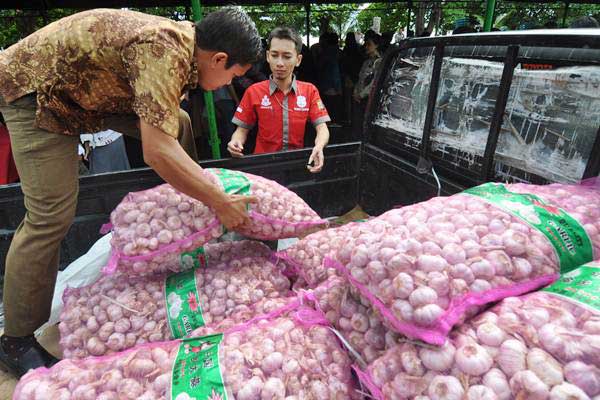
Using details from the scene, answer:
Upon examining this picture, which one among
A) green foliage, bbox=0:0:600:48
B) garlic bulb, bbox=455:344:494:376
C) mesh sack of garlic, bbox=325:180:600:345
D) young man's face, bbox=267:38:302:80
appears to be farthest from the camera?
green foliage, bbox=0:0:600:48

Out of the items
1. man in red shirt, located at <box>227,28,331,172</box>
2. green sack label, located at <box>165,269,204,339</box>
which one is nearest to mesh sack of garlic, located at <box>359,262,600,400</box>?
green sack label, located at <box>165,269,204,339</box>

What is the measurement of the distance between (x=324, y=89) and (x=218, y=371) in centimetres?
594

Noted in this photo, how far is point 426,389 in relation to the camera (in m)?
0.87

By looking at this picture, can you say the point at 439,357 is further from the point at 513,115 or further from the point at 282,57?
the point at 282,57

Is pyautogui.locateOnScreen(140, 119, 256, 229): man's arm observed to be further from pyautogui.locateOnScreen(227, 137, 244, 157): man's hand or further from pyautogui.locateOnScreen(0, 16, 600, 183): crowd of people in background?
pyautogui.locateOnScreen(0, 16, 600, 183): crowd of people in background

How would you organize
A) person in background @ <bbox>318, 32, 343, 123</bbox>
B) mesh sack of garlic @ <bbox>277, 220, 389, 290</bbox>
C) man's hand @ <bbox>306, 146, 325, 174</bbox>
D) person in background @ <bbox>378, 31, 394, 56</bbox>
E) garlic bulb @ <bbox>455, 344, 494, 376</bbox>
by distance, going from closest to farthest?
1. garlic bulb @ <bbox>455, 344, 494, 376</bbox>
2. mesh sack of garlic @ <bbox>277, 220, 389, 290</bbox>
3. man's hand @ <bbox>306, 146, 325, 174</bbox>
4. person in background @ <bbox>318, 32, 343, 123</bbox>
5. person in background @ <bbox>378, 31, 394, 56</bbox>

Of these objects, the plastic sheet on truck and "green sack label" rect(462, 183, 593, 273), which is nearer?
"green sack label" rect(462, 183, 593, 273)

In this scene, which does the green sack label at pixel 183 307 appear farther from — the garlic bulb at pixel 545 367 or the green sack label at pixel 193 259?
the garlic bulb at pixel 545 367

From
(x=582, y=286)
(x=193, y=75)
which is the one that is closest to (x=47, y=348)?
(x=193, y=75)

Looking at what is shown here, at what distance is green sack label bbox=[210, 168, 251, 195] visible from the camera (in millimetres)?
1584

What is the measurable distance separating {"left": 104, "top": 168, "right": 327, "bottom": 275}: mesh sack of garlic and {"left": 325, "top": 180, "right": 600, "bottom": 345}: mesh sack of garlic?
497 mm

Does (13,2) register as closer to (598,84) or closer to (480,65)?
(480,65)

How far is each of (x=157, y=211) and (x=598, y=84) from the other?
5.21ft

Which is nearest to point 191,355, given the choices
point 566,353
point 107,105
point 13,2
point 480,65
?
point 566,353
